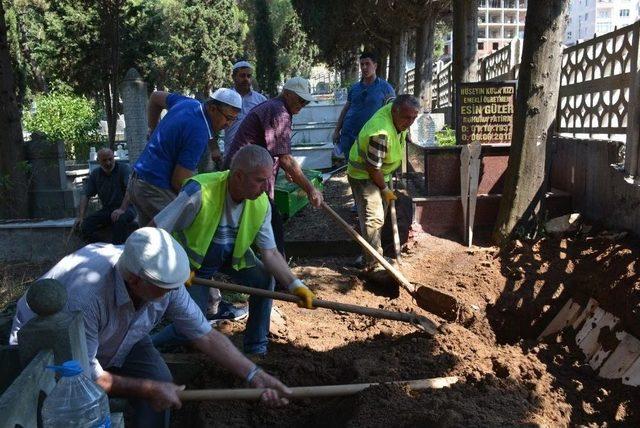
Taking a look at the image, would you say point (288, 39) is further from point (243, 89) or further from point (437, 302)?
point (437, 302)

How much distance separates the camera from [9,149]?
8.49 metres

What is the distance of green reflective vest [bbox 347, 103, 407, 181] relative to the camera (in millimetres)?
5469

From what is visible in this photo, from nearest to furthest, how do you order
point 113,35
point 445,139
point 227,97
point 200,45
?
point 227,97, point 445,139, point 113,35, point 200,45

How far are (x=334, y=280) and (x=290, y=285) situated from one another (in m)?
1.98

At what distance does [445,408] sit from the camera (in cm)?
307

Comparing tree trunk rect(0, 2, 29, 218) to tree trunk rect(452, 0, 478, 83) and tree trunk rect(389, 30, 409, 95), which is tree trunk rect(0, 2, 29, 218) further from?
tree trunk rect(389, 30, 409, 95)

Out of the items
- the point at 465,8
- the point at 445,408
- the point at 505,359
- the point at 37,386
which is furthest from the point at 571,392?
the point at 465,8

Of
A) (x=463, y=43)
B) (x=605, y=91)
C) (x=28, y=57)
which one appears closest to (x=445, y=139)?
(x=463, y=43)

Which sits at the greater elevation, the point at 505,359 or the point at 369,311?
the point at 369,311

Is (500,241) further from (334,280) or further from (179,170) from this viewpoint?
(179,170)

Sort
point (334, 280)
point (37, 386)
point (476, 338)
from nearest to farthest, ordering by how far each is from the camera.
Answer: point (37, 386)
point (476, 338)
point (334, 280)

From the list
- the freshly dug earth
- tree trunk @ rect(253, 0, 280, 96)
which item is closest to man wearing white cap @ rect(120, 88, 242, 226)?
the freshly dug earth

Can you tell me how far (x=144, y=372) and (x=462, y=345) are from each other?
2226 mm

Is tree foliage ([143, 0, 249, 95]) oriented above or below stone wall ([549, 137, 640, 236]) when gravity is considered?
above
